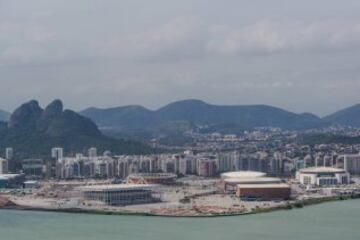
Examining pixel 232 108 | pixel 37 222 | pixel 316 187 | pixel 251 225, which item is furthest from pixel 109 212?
pixel 232 108

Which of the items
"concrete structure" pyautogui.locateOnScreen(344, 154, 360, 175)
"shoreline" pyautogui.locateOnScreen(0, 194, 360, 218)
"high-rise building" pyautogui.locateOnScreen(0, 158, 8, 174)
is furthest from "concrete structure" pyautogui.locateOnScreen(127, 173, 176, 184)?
"concrete structure" pyautogui.locateOnScreen(344, 154, 360, 175)

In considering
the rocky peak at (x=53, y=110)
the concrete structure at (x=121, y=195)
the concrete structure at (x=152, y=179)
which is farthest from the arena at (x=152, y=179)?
the rocky peak at (x=53, y=110)

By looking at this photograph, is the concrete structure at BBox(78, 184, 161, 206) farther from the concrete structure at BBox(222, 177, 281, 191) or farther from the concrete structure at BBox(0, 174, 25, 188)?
the concrete structure at BBox(0, 174, 25, 188)

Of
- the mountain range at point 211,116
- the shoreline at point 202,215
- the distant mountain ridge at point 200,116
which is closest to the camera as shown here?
the shoreline at point 202,215

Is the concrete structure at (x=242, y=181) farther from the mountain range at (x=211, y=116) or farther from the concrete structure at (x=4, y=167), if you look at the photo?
the mountain range at (x=211, y=116)

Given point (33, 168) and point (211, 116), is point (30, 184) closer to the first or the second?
point (33, 168)

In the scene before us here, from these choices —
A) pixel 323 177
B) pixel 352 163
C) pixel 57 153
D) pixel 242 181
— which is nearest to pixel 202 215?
pixel 242 181
